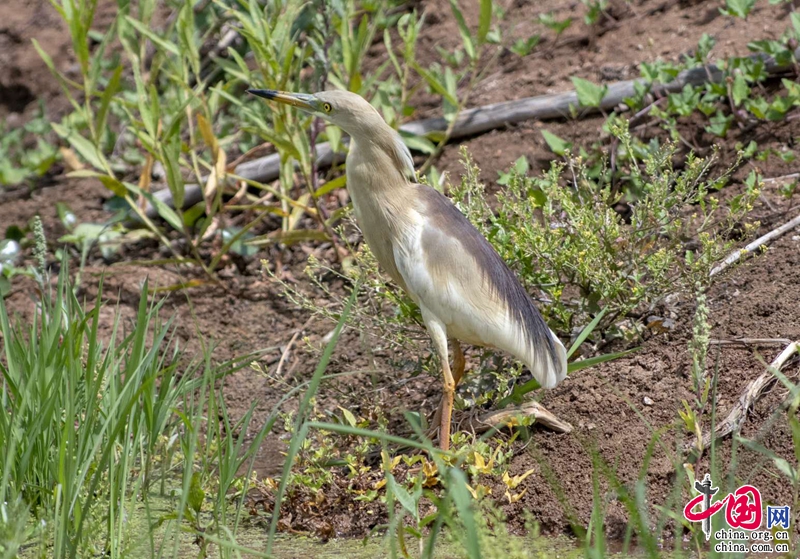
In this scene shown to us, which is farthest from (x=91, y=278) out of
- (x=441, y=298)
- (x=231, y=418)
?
(x=441, y=298)

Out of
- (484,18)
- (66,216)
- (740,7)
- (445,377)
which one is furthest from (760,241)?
(66,216)

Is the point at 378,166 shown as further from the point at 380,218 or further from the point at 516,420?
the point at 516,420

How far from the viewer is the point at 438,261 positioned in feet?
10.1

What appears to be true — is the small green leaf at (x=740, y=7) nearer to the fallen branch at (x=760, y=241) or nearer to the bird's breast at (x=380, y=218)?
the fallen branch at (x=760, y=241)

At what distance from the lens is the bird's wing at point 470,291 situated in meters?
3.05

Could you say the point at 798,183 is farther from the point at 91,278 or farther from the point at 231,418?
the point at 91,278

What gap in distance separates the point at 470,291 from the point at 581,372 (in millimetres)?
595

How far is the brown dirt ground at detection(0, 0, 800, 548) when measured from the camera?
2.96 metres

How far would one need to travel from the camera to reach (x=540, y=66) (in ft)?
17.6

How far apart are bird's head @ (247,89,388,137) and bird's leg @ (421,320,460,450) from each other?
720mm

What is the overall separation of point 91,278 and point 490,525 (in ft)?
9.45

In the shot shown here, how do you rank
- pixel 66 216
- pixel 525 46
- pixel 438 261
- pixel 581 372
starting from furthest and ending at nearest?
pixel 525 46 < pixel 66 216 < pixel 581 372 < pixel 438 261

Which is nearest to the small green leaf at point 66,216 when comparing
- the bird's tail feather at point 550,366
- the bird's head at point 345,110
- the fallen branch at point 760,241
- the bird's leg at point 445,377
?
the bird's head at point 345,110

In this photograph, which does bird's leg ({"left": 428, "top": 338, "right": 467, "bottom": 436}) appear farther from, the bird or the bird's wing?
the bird's wing
